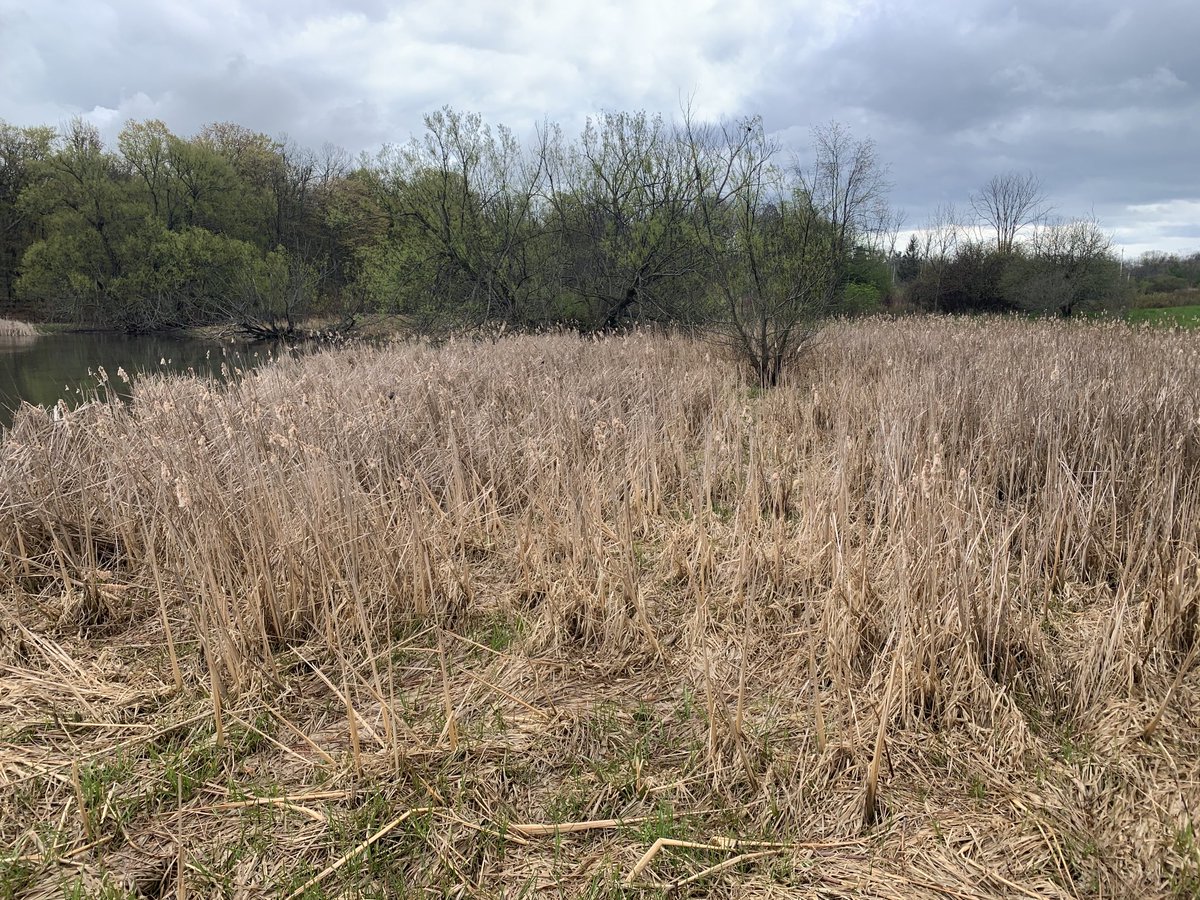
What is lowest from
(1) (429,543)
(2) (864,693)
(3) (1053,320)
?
(2) (864,693)

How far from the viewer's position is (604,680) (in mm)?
2494

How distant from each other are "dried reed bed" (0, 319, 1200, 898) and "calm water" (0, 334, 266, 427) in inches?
286

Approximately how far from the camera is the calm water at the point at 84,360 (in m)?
11.8

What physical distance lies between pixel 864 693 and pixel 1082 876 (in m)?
0.70

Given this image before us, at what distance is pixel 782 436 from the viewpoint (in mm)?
5051

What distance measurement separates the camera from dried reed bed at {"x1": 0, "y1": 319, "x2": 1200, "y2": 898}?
1730mm

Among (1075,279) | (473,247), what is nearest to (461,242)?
(473,247)

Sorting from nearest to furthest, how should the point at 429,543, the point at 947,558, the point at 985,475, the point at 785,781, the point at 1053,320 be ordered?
the point at 785,781
the point at 947,558
the point at 429,543
the point at 985,475
the point at 1053,320

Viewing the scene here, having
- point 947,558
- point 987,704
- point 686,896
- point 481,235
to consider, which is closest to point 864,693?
point 987,704

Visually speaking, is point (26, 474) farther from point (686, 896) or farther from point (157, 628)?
point (686, 896)

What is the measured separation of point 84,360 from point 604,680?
20434 mm

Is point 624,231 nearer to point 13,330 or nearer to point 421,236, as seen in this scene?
point 421,236

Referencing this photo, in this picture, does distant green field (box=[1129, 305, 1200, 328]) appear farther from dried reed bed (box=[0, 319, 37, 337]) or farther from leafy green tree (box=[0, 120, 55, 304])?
leafy green tree (box=[0, 120, 55, 304])

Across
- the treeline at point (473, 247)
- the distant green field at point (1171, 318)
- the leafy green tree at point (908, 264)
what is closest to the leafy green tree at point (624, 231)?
the treeline at point (473, 247)
